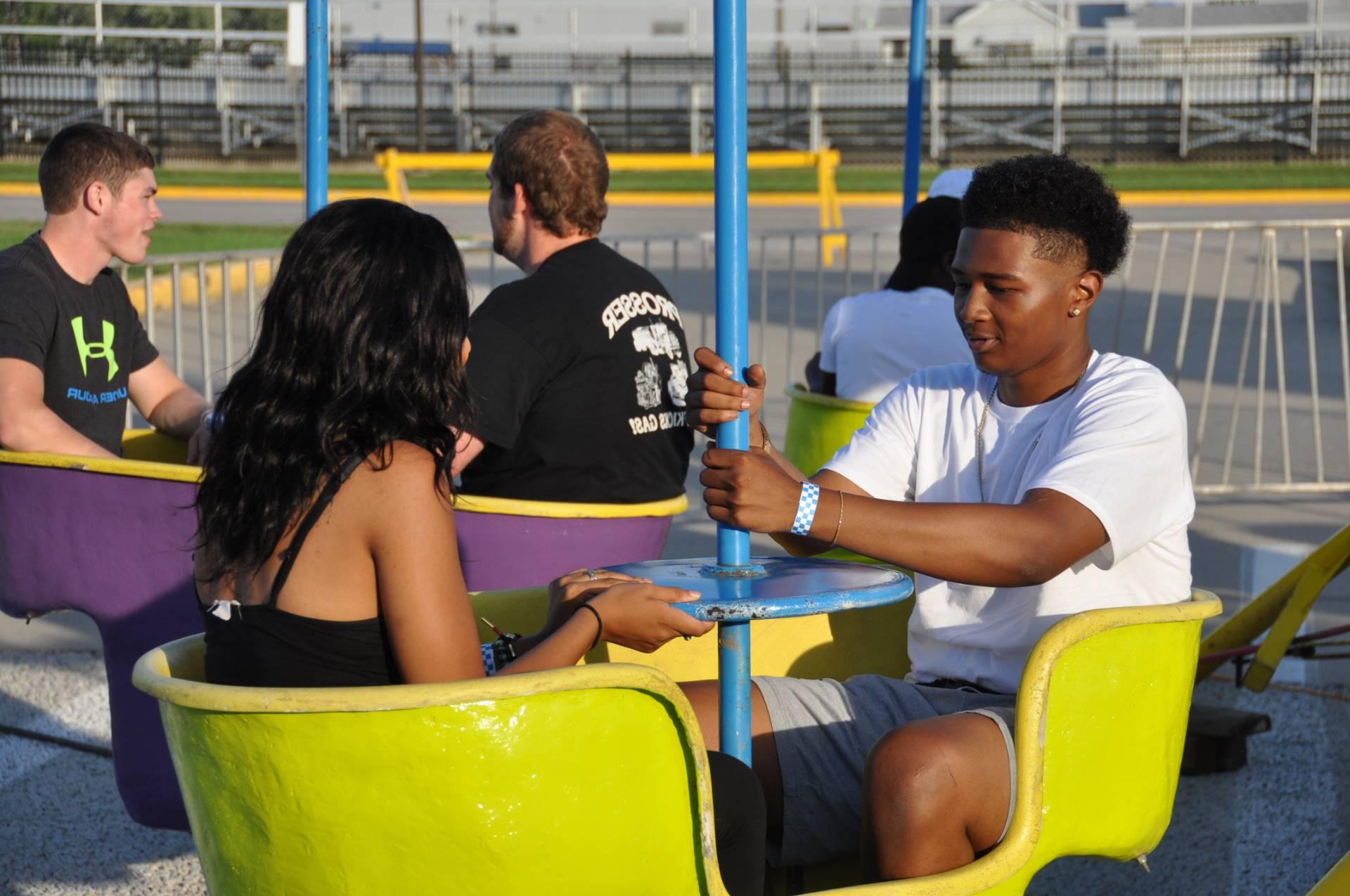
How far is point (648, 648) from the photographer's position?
2.13 meters

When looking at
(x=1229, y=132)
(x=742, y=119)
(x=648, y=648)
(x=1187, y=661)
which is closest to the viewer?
(x=742, y=119)

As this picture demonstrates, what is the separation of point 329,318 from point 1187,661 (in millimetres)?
1365

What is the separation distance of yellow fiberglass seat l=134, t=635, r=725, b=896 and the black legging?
0.18 meters

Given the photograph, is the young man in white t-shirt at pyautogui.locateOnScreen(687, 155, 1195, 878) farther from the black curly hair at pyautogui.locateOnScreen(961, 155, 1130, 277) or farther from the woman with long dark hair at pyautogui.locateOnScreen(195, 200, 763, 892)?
the woman with long dark hair at pyautogui.locateOnScreen(195, 200, 763, 892)

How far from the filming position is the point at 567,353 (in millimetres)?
3547

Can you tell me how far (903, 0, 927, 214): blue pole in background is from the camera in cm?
520

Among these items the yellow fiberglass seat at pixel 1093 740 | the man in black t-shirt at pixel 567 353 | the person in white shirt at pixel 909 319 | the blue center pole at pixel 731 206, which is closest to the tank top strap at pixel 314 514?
the blue center pole at pixel 731 206

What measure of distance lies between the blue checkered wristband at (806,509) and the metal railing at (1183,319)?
4.18m

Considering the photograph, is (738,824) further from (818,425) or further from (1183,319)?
(1183,319)

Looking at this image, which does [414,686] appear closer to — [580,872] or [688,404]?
[580,872]

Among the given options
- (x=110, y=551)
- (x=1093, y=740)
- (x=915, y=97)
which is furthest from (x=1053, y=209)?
(x=915, y=97)

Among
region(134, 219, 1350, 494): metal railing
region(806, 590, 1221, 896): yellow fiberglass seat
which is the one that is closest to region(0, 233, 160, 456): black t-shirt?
region(134, 219, 1350, 494): metal railing

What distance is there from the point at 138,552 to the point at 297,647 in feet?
4.13

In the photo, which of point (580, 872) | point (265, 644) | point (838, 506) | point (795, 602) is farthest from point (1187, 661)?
point (265, 644)
